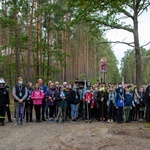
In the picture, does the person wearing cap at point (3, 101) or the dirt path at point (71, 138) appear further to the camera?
the person wearing cap at point (3, 101)

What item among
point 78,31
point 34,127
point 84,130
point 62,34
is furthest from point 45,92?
point 78,31

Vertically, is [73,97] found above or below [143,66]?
below

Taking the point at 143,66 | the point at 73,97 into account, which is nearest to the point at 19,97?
the point at 73,97

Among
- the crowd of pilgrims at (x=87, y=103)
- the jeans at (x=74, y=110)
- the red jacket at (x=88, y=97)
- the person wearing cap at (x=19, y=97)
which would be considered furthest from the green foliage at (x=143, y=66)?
the person wearing cap at (x=19, y=97)

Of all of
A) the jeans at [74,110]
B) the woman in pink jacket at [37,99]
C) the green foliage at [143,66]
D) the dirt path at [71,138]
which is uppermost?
the green foliage at [143,66]

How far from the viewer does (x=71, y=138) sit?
937 cm

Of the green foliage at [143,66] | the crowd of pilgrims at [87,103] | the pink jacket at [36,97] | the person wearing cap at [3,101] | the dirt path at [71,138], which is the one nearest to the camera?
the dirt path at [71,138]

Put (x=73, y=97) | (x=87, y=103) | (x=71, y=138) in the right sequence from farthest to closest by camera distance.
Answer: (x=87, y=103), (x=73, y=97), (x=71, y=138)

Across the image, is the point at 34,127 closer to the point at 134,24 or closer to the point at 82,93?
the point at 82,93

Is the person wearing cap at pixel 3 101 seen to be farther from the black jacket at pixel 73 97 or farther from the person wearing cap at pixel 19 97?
the black jacket at pixel 73 97

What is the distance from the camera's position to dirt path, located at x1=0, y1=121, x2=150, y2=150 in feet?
26.7

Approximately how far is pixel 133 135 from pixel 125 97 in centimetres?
427

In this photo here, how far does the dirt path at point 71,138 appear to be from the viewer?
8.12 m

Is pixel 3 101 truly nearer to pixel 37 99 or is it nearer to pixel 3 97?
pixel 3 97
